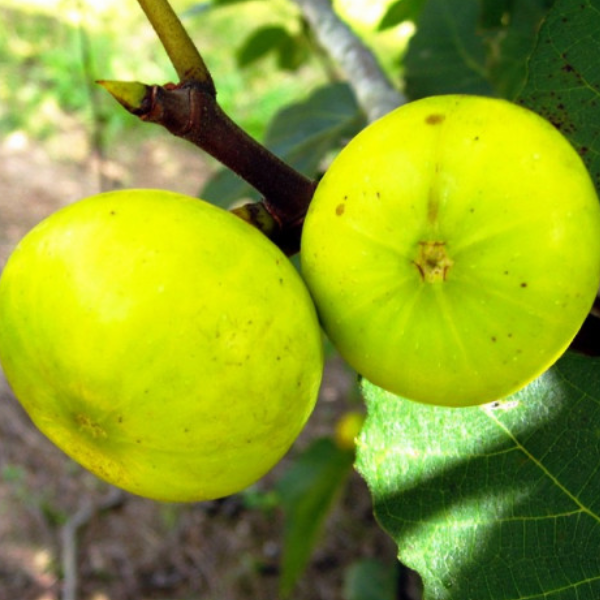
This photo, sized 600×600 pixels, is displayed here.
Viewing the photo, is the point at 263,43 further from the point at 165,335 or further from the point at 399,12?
the point at 165,335

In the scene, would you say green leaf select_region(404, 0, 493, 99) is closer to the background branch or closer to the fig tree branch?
the background branch

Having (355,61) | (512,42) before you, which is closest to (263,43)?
(355,61)

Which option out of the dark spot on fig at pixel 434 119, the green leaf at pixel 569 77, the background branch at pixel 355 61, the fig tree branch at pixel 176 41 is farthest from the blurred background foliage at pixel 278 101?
the fig tree branch at pixel 176 41

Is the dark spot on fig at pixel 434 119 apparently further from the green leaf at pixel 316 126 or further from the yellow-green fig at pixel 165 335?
the green leaf at pixel 316 126

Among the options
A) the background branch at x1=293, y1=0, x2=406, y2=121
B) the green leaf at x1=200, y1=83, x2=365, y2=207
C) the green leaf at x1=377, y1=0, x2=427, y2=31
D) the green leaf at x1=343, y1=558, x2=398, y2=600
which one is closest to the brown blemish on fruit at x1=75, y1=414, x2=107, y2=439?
the background branch at x1=293, y1=0, x2=406, y2=121

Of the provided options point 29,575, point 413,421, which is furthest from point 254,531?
point 413,421

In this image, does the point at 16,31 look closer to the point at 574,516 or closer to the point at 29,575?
the point at 29,575

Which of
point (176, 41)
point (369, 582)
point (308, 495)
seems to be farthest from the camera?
point (369, 582)
